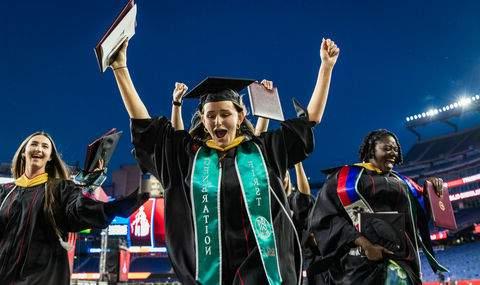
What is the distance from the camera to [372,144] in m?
4.44

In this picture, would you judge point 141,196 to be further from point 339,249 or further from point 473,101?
point 473,101

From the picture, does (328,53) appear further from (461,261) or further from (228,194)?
(461,261)

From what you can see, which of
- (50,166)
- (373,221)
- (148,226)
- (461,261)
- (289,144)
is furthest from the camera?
(461,261)

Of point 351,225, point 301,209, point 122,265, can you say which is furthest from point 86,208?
point 122,265

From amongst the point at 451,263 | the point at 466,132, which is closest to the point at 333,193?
the point at 451,263

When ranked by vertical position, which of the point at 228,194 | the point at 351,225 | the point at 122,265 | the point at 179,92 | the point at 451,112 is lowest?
the point at 122,265

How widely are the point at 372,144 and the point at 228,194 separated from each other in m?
2.42

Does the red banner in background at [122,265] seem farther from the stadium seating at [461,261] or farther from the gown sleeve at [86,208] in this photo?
the stadium seating at [461,261]

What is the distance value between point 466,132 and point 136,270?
95.6ft

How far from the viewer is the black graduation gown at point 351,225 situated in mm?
3879

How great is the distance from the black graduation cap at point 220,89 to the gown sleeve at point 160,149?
28 cm

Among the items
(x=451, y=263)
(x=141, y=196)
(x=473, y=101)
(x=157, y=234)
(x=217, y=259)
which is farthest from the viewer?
(x=473, y=101)

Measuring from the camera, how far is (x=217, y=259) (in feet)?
7.29

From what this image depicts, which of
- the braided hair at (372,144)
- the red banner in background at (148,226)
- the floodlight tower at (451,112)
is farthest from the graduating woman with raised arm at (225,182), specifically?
the floodlight tower at (451,112)
